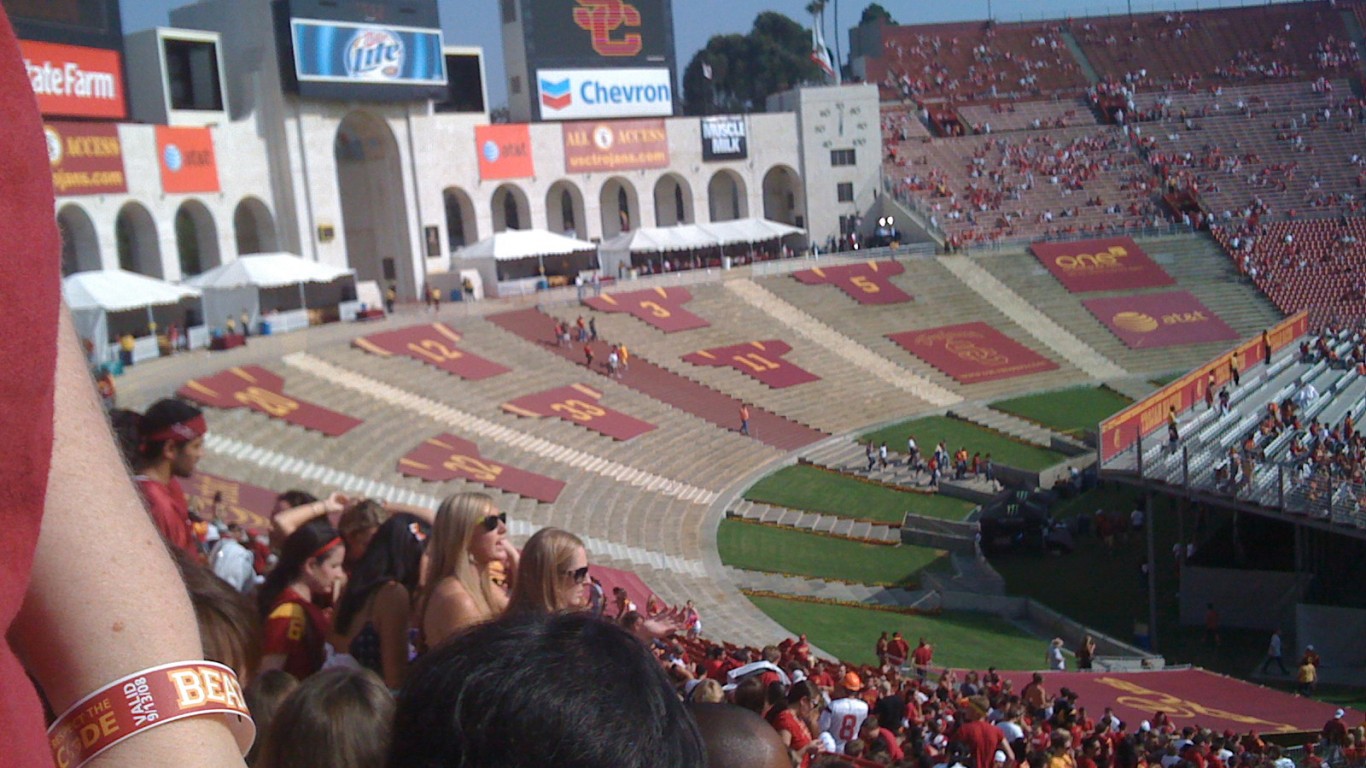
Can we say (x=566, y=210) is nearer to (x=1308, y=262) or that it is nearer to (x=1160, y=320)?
(x=1160, y=320)

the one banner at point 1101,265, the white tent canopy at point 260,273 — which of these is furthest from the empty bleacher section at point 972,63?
the white tent canopy at point 260,273

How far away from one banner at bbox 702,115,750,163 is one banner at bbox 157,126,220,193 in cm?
2082

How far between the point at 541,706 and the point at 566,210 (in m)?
50.4

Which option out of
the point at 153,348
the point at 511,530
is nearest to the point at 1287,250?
the point at 511,530

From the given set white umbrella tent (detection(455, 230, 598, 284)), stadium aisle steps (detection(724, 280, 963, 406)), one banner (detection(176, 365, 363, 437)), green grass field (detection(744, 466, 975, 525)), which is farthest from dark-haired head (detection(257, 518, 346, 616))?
white umbrella tent (detection(455, 230, 598, 284))

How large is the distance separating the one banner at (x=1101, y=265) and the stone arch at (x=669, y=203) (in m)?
14.6

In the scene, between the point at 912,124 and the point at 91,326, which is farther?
the point at 912,124

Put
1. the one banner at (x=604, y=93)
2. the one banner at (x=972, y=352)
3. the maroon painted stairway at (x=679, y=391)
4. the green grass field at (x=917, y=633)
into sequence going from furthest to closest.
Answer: the one banner at (x=604, y=93) → the one banner at (x=972, y=352) → the maroon painted stairway at (x=679, y=391) → the green grass field at (x=917, y=633)

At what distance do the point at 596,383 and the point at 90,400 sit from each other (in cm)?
3098

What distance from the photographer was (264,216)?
3772 cm

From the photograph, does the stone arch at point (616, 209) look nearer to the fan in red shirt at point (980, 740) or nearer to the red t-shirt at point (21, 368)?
the fan in red shirt at point (980, 740)

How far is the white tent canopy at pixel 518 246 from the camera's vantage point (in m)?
39.0

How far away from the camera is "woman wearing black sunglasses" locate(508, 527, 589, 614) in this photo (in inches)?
169

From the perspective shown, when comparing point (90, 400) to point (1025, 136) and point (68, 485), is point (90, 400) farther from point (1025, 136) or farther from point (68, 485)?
point (1025, 136)
